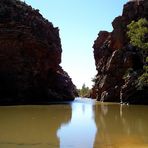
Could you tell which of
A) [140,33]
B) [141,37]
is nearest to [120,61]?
A: [141,37]

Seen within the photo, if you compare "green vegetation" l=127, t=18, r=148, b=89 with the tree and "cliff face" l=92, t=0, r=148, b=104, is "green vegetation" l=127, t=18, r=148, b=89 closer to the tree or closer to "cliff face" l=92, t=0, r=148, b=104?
the tree

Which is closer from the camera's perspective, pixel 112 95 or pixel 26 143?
pixel 26 143

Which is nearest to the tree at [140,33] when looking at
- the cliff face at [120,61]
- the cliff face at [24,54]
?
the cliff face at [120,61]

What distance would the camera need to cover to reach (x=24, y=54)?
57.1 meters

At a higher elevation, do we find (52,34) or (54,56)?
(52,34)

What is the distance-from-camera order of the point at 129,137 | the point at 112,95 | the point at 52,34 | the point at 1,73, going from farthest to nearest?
1. the point at 52,34
2. the point at 112,95
3. the point at 1,73
4. the point at 129,137

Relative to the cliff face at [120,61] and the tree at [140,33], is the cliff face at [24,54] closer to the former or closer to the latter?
the cliff face at [120,61]

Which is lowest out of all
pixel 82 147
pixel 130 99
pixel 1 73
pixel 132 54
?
pixel 82 147

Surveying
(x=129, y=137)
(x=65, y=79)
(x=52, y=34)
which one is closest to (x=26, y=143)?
(x=129, y=137)

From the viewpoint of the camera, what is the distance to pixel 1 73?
54625mm

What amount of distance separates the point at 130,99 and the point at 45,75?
18.3 meters

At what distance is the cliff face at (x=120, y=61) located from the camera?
5724 centimetres

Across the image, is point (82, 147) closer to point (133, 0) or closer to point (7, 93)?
point (7, 93)

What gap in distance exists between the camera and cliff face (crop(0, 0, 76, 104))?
54.6 metres
